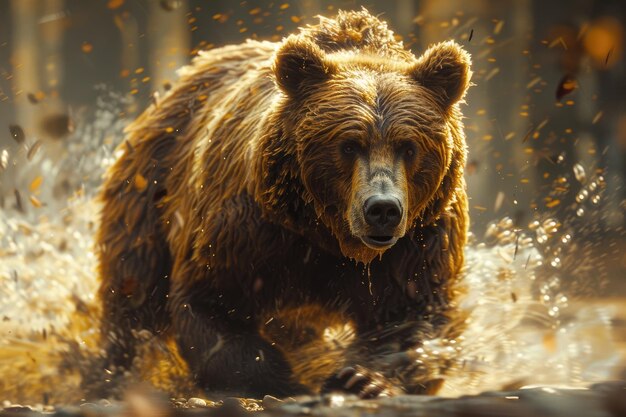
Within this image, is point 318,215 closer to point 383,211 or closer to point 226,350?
point 383,211

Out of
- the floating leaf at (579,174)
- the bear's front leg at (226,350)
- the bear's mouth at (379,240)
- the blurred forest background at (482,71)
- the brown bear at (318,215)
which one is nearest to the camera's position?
the bear's mouth at (379,240)

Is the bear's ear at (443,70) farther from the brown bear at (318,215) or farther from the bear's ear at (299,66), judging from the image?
the bear's ear at (299,66)

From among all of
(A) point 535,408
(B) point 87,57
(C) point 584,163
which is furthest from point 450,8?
(A) point 535,408

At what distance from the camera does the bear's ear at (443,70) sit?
4230mm

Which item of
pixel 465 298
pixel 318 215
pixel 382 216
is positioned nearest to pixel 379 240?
pixel 382 216

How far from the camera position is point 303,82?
4.23 meters

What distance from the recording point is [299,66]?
419 cm

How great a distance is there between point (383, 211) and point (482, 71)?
29.5ft

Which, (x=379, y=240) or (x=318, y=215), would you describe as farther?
(x=318, y=215)

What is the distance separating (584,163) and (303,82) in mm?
8026

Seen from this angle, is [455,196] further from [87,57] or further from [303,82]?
[87,57]

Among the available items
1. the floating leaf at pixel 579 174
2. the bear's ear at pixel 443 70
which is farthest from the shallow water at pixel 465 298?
the floating leaf at pixel 579 174

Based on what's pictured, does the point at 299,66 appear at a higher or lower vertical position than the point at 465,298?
higher

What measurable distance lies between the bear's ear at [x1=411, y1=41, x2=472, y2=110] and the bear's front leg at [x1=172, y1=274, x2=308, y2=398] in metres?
1.37
